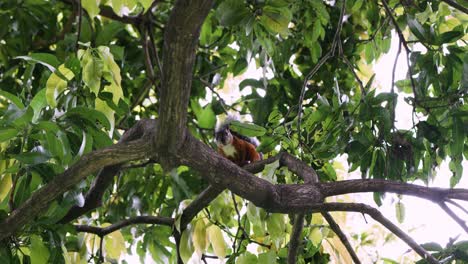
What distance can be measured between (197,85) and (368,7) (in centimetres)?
84

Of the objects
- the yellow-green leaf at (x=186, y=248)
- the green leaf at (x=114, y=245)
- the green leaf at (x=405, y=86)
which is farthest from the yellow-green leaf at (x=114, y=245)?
the green leaf at (x=405, y=86)

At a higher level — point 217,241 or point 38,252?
point 217,241

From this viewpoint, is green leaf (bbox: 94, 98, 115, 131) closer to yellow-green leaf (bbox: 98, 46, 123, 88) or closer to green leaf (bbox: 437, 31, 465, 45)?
yellow-green leaf (bbox: 98, 46, 123, 88)

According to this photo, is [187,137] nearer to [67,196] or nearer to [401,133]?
[67,196]

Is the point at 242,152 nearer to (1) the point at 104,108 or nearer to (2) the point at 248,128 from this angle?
(2) the point at 248,128

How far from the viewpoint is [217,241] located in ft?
6.09

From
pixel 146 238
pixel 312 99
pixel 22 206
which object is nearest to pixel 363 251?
pixel 312 99

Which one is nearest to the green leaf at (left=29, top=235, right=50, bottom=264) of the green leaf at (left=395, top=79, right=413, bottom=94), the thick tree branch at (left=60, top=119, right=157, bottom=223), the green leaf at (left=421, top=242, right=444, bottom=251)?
the thick tree branch at (left=60, top=119, right=157, bottom=223)

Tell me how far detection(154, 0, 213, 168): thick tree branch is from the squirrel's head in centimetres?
154

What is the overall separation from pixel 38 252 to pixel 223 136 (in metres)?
1.47

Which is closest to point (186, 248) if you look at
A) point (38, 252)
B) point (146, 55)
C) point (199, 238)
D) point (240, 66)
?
point (199, 238)

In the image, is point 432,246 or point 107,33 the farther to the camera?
point 107,33

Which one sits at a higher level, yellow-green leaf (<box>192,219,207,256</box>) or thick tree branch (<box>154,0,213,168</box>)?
thick tree branch (<box>154,0,213,168</box>)

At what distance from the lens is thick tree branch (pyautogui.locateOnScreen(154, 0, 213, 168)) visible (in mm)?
1094
